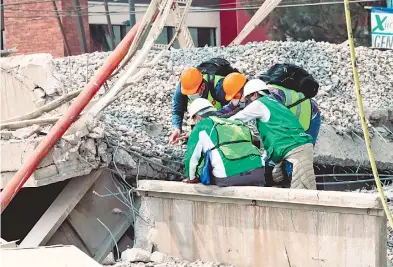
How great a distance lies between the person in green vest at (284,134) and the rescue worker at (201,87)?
108cm

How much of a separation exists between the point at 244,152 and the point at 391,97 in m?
5.83

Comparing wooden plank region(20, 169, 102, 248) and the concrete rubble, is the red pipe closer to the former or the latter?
wooden plank region(20, 169, 102, 248)

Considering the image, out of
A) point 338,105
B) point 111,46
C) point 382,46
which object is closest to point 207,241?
point 338,105

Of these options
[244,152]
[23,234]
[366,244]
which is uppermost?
[244,152]

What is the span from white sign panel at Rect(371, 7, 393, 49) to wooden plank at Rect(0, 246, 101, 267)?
984 cm

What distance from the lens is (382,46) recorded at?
14.1 m

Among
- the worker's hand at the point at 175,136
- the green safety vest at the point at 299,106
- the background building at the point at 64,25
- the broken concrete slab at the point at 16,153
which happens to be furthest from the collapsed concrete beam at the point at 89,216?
the background building at the point at 64,25

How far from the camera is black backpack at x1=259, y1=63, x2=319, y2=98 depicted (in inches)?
324

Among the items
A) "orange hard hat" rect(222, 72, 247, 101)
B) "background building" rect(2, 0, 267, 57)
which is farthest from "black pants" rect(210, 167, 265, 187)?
"background building" rect(2, 0, 267, 57)

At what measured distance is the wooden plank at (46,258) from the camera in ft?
15.4

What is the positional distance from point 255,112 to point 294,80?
1144 mm

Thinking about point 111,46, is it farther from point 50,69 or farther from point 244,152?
point 244,152

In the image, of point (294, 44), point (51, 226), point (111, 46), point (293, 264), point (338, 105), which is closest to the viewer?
point (293, 264)

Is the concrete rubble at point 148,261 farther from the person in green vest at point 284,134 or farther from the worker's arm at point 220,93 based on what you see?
the worker's arm at point 220,93
